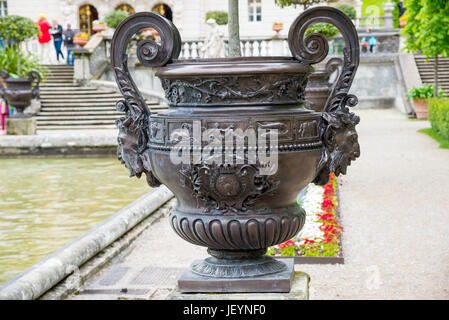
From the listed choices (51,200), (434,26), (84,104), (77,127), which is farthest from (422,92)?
(51,200)

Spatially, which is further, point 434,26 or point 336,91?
point 434,26

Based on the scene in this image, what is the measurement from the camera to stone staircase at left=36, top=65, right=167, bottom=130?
21000 millimetres

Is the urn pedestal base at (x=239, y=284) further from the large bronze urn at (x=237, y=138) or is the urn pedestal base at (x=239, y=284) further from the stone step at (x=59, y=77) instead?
the stone step at (x=59, y=77)

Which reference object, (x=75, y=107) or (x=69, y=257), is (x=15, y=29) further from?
(x=69, y=257)

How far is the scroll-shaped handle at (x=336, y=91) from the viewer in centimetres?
362

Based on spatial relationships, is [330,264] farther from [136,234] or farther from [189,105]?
[189,105]

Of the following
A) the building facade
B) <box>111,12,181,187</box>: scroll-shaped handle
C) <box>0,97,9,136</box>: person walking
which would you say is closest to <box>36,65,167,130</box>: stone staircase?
<box>0,97,9,136</box>: person walking

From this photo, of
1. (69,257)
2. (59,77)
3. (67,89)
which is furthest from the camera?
(59,77)

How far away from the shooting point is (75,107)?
22.1 metres

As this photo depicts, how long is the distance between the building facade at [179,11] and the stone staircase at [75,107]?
13640 mm

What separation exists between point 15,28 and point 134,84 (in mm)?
25211

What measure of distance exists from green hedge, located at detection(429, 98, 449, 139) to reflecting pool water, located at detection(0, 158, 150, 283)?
706 centimetres

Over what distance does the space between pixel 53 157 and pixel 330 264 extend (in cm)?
981

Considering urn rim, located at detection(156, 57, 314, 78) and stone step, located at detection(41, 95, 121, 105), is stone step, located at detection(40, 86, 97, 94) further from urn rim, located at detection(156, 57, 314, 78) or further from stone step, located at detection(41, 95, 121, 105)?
urn rim, located at detection(156, 57, 314, 78)
